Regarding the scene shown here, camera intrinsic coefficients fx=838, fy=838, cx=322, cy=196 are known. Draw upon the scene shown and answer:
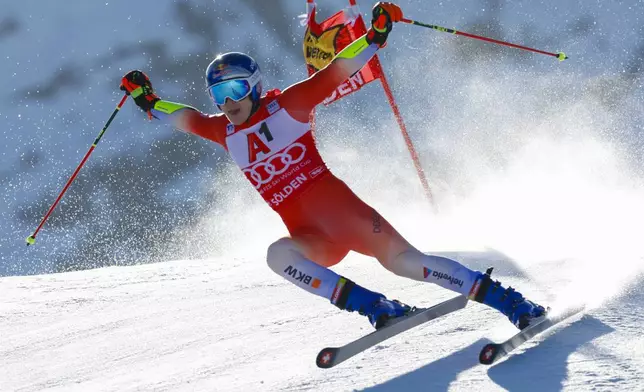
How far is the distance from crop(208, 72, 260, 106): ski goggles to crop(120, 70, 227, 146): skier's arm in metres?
0.27

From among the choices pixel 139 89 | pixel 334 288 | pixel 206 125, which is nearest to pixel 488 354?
pixel 334 288

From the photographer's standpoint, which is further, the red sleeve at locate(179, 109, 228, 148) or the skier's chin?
the red sleeve at locate(179, 109, 228, 148)

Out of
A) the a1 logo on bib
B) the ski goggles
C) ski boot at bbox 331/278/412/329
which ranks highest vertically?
the ski goggles

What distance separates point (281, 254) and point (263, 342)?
56 centimetres

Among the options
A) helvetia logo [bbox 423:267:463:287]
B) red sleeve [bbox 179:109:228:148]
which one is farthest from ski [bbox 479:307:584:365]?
red sleeve [bbox 179:109:228:148]

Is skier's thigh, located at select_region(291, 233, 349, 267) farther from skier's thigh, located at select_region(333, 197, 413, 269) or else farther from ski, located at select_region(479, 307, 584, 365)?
ski, located at select_region(479, 307, 584, 365)

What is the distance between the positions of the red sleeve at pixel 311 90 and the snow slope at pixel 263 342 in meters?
1.13

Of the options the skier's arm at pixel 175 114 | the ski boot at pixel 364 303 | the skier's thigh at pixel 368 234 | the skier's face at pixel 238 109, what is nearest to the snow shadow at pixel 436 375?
the ski boot at pixel 364 303

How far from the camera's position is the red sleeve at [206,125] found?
14.7 ft

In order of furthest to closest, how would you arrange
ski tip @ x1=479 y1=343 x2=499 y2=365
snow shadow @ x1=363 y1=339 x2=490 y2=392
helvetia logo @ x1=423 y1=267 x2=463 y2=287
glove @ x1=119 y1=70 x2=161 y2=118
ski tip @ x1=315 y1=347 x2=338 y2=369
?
glove @ x1=119 y1=70 x2=161 y2=118
helvetia logo @ x1=423 y1=267 x2=463 y2=287
ski tip @ x1=315 y1=347 x2=338 y2=369
ski tip @ x1=479 y1=343 x2=499 y2=365
snow shadow @ x1=363 y1=339 x2=490 y2=392

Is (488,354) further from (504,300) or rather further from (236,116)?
(236,116)

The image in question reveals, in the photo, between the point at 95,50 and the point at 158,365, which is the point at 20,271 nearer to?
the point at 95,50

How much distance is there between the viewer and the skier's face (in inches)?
166

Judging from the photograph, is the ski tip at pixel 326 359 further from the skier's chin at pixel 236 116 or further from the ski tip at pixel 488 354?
the skier's chin at pixel 236 116
